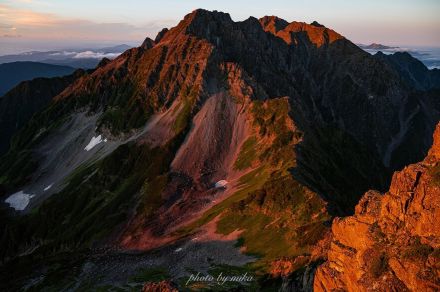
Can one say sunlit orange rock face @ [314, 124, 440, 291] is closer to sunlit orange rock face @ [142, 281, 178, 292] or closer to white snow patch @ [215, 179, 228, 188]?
sunlit orange rock face @ [142, 281, 178, 292]

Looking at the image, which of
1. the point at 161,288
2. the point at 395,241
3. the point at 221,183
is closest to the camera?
the point at 395,241

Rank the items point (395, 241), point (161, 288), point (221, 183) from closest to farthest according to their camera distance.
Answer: point (395, 241) → point (161, 288) → point (221, 183)

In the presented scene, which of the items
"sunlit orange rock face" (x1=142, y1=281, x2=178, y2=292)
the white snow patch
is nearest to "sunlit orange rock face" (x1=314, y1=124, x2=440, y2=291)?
"sunlit orange rock face" (x1=142, y1=281, x2=178, y2=292)

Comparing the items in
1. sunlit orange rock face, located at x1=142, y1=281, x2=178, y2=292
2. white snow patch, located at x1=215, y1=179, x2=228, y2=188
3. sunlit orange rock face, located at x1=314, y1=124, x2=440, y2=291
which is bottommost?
white snow patch, located at x1=215, y1=179, x2=228, y2=188

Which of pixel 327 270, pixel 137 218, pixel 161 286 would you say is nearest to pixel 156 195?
pixel 137 218

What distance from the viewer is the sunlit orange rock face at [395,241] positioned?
148ft

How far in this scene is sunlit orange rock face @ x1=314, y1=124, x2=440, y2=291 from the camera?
4519 cm

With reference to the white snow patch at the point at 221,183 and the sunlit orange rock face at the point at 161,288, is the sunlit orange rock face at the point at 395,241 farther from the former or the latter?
the white snow patch at the point at 221,183

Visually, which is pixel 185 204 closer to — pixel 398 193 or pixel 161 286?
pixel 161 286

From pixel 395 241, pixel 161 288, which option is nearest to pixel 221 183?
pixel 161 288

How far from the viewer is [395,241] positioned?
50.1 m

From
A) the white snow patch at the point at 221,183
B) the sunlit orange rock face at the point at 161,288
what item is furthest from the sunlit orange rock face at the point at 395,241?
the white snow patch at the point at 221,183

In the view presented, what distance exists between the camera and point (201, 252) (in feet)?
404

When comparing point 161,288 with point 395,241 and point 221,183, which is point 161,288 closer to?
point 395,241
